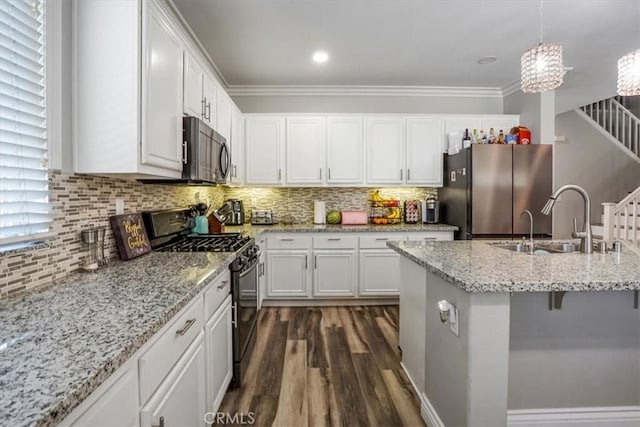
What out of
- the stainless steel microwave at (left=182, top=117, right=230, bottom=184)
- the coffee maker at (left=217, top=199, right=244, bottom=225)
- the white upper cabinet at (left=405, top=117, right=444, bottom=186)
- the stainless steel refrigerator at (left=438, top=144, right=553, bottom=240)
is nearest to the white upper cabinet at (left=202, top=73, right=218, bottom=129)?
the stainless steel microwave at (left=182, top=117, right=230, bottom=184)

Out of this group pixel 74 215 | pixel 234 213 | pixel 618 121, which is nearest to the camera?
pixel 74 215

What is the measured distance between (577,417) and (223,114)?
3.27m

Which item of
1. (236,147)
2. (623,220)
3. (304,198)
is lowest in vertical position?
(623,220)

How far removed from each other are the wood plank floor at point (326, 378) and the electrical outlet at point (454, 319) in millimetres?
714

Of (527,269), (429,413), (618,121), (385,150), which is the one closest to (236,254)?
(429,413)

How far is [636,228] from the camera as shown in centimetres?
223

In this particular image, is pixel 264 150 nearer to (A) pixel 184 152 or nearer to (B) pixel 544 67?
(A) pixel 184 152

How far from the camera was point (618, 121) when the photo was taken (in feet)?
17.4

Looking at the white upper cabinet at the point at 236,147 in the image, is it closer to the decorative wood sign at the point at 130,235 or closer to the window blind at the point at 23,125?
the decorative wood sign at the point at 130,235

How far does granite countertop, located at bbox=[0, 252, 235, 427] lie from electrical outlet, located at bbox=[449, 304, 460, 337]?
1105 millimetres

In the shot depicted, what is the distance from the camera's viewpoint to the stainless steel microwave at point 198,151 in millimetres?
2018

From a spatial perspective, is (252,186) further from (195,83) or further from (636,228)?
(636,228)

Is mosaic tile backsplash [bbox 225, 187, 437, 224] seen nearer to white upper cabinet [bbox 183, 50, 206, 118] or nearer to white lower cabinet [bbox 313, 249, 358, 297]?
white lower cabinet [bbox 313, 249, 358, 297]

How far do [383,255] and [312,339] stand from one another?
1.32m
